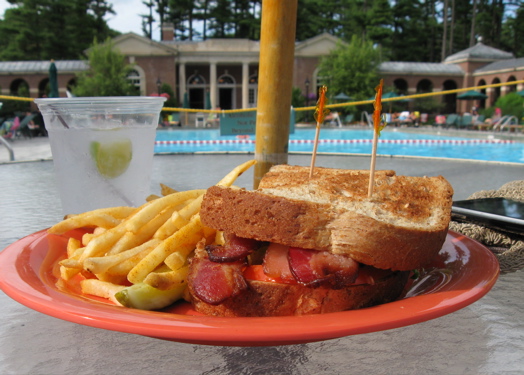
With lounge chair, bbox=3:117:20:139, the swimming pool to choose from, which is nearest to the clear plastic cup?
the swimming pool

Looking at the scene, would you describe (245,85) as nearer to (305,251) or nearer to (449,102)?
(449,102)

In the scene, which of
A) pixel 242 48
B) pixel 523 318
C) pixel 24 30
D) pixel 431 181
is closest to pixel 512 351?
pixel 523 318

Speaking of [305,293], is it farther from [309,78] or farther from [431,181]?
[309,78]

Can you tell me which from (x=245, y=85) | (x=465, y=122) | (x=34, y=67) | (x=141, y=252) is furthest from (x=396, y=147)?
(x=34, y=67)

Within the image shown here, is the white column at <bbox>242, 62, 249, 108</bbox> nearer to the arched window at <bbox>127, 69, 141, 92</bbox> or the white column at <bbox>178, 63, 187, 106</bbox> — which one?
the white column at <bbox>178, 63, 187, 106</bbox>

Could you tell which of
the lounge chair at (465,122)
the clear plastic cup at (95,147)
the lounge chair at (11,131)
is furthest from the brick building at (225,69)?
the clear plastic cup at (95,147)

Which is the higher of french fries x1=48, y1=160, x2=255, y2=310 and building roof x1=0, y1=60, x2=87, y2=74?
building roof x1=0, y1=60, x2=87, y2=74
